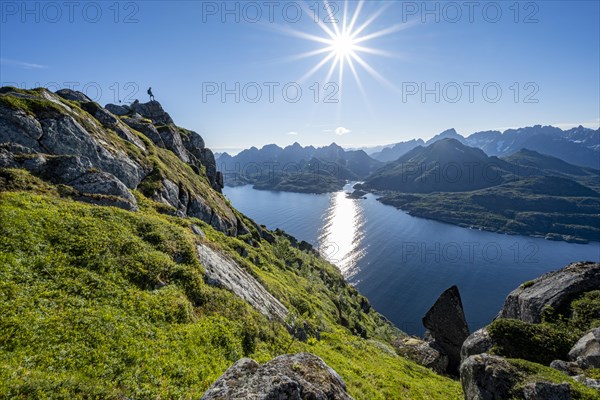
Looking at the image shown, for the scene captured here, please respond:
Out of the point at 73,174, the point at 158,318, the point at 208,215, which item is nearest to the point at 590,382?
the point at 158,318

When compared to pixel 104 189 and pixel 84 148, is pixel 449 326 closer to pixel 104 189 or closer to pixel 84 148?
pixel 104 189

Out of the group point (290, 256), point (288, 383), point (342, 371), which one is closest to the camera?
point (288, 383)

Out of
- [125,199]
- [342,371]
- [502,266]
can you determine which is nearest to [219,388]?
[342,371]

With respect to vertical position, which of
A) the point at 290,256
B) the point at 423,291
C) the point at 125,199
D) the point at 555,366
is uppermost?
the point at 125,199

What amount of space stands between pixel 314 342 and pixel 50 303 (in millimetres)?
20127

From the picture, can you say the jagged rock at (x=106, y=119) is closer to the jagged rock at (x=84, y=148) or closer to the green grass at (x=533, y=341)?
the jagged rock at (x=84, y=148)

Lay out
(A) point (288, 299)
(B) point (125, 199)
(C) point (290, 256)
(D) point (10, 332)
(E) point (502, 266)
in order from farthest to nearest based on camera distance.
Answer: (E) point (502, 266), (C) point (290, 256), (A) point (288, 299), (B) point (125, 199), (D) point (10, 332)

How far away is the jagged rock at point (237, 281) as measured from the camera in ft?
77.3

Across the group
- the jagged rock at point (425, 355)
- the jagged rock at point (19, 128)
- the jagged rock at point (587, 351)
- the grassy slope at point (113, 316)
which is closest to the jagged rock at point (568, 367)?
the jagged rock at point (587, 351)

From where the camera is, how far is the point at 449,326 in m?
47.8

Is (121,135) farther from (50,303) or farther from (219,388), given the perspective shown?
(219,388)

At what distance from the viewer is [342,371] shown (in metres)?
21.2

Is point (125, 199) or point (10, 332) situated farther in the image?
point (125, 199)

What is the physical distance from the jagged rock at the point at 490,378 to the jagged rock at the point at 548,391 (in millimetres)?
1109
